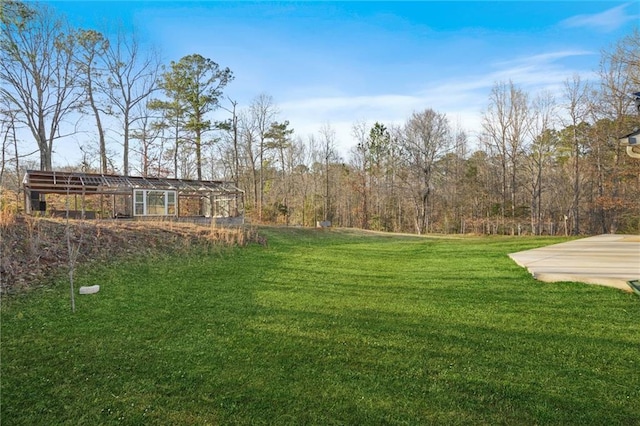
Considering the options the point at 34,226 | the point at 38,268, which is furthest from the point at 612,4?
the point at 34,226

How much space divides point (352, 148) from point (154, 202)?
52.8 ft

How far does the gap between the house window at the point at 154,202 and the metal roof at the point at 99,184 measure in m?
0.40

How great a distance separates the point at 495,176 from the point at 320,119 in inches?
511

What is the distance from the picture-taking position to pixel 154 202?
15.9 m

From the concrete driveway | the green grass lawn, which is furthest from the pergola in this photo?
the concrete driveway

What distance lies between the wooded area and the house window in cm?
398

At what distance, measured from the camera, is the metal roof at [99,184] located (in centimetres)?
1273

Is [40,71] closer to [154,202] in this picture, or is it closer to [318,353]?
[154,202]

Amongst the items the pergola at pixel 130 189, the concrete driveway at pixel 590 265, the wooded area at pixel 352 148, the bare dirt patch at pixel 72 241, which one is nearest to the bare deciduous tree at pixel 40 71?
the wooded area at pixel 352 148

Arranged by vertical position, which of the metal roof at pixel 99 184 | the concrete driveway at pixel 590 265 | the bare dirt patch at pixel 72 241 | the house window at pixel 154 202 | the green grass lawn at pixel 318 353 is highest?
the metal roof at pixel 99 184

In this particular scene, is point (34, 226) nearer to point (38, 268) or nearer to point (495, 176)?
point (38, 268)

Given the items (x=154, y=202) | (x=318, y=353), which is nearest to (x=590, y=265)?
(x=318, y=353)

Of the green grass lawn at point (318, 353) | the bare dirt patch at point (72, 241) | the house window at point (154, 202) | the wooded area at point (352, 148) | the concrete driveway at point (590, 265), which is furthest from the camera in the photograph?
the wooded area at point (352, 148)

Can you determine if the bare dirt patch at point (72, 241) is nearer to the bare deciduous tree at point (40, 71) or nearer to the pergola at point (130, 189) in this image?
the pergola at point (130, 189)
